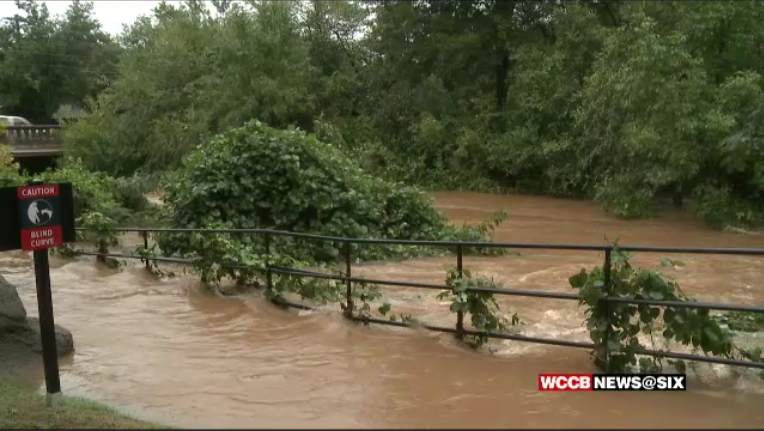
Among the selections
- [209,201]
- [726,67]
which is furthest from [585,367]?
[726,67]

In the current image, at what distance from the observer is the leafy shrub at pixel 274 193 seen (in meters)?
13.1

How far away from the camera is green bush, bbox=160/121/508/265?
13.1 m

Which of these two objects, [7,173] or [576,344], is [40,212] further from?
[7,173]

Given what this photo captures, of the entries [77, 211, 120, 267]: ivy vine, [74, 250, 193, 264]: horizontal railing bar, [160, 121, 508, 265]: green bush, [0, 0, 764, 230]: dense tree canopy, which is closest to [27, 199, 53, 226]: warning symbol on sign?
[74, 250, 193, 264]: horizontal railing bar

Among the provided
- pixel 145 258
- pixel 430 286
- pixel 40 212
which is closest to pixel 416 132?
pixel 145 258

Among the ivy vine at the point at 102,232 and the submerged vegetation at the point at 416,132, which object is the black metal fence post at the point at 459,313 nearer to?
the submerged vegetation at the point at 416,132

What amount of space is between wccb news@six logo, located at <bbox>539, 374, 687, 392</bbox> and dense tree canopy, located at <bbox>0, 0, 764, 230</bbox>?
16861 millimetres

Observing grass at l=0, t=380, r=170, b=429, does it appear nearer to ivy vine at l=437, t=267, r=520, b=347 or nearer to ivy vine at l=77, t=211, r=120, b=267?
ivy vine at l=437, t=267, r=520, b=347

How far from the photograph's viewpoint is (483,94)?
35281 millimetres

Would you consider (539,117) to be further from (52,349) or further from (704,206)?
(52,349)

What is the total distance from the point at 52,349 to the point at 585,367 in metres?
4.50

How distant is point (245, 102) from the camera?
31.7 meters

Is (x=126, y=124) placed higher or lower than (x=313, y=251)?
higher

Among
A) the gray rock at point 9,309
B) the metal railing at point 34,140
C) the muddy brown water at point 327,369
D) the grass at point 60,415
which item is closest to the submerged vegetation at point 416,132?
the muddy brown water at point 327,369
